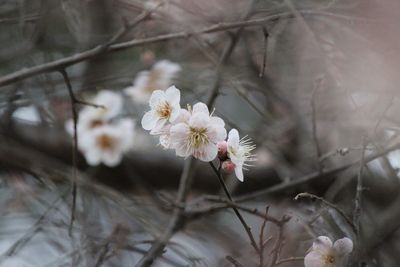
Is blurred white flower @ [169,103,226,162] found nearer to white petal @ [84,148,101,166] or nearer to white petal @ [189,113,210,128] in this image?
white petal @ [189,113,210,128]

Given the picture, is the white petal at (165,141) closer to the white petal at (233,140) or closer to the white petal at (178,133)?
the white petal at (178,133)

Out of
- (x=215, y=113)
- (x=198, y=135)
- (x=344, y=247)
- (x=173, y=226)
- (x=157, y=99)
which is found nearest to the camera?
(x=344, y=247)

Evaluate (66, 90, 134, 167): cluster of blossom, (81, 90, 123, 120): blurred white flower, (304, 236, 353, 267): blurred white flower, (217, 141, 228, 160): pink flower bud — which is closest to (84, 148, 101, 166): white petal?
(66, 90, 134, 167): cluster of blossom

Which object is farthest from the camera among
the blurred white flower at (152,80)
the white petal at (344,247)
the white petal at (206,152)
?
the blurred white flower at (152,80)

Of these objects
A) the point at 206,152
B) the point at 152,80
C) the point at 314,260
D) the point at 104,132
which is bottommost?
the point at 314,260

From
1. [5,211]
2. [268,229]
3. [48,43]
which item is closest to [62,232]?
[5,211]

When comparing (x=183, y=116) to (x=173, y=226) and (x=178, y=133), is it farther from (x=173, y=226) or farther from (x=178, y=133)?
(x=173, y=226)

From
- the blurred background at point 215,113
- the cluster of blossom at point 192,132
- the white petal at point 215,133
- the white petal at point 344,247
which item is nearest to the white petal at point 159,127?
the cluster of blossom at point 192,132

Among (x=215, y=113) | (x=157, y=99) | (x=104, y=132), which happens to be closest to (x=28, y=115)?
(x=104, y=132)
